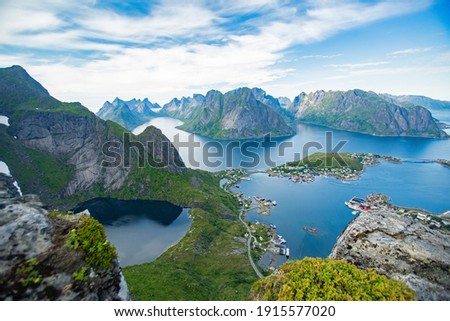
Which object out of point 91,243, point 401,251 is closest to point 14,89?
point 91,243

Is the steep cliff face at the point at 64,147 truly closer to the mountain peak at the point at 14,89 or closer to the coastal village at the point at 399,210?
the mountain peak at the point at 14,89

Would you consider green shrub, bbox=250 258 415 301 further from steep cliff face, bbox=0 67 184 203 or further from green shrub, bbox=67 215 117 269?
steep cliff face, bbox=0 67 184 203

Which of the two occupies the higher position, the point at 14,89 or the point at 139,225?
the point at 14,89

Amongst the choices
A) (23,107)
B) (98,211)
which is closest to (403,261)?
(98,211)

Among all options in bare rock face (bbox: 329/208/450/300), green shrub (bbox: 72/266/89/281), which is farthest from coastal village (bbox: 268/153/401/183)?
green shrub (bbox: 72/266/89/281)

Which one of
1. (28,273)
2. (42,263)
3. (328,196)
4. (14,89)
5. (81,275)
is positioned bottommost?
(328,196)

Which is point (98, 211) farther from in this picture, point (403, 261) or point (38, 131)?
point (403, 261)

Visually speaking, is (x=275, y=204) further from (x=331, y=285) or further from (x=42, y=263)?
(x=42, y=263)
